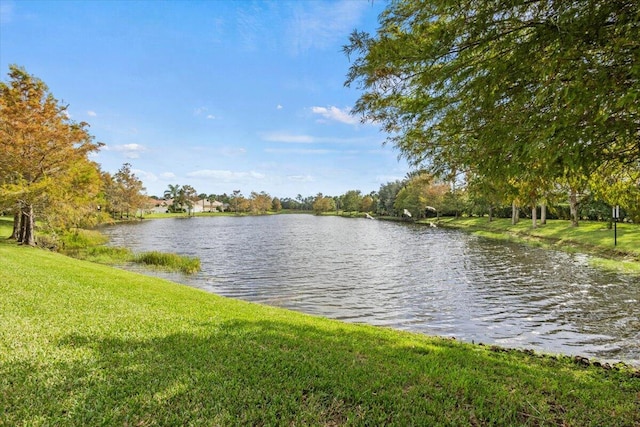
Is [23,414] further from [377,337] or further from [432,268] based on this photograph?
[432,268]

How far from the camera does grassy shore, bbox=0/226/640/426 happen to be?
140 inches

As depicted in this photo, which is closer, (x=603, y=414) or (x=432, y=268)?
(x=603, y=414)

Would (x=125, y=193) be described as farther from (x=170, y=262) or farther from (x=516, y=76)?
(x=516, y=76)

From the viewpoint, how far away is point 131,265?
1973 cm

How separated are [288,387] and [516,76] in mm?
4358

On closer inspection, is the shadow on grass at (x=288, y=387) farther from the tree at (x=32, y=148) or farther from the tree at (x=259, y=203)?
the tree at (x=259, y=203)

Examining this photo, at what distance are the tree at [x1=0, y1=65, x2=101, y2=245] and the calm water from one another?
31.1 ft

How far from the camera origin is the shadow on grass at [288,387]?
353 cm

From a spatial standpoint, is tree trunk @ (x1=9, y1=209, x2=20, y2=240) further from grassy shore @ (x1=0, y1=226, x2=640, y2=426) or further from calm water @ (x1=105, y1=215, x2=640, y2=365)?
grassy shore @ (x1=0, y1=226, x2=640, y2=426)

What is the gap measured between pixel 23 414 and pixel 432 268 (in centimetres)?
1853

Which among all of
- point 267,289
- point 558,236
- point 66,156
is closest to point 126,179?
point 66,156

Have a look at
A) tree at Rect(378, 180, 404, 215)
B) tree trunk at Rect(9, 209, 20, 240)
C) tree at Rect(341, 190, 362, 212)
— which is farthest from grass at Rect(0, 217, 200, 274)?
tree at Rect(341, 190, 362, 212)

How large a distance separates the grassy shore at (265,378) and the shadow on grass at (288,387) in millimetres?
17

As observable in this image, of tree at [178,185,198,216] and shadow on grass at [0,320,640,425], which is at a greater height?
tree at [178,185,198,216]
